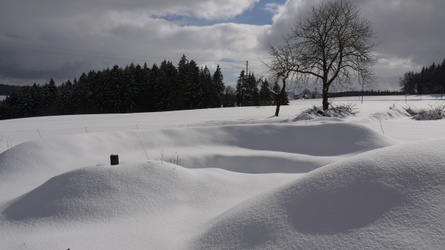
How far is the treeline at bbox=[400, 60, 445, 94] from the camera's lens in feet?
263

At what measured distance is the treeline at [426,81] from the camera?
80162mm

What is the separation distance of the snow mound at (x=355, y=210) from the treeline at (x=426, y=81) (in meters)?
90.4

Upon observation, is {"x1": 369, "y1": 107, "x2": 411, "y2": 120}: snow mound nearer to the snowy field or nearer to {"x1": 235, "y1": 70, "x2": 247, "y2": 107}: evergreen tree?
the snowy field

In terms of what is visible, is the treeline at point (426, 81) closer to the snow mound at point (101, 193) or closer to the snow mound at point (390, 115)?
the snow mound at point (390, 115)

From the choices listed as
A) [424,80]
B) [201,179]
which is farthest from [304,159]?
[424,80]

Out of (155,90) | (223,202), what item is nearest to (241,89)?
(155,90)

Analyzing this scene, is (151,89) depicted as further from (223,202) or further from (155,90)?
(223,202)

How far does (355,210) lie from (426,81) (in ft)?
335

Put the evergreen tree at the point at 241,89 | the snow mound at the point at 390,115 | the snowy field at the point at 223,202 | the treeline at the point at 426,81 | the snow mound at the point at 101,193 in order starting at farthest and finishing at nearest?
the treeline at the point at 426,81, the evergreen tree at the point at 241,89, the snow mound at the point at 390,115, the snow mound at the point at 101,193, the snowy field at the point at 223,202

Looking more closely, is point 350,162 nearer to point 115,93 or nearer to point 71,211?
point 71,211

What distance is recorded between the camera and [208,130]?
433 inches

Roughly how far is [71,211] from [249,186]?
3111mm

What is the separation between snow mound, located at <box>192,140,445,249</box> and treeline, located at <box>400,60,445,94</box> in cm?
9035

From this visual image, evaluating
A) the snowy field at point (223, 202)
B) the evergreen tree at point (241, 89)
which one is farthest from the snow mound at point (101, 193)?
the evergreen tree at point (241, 89)
